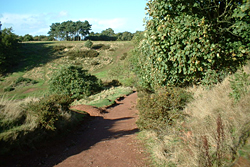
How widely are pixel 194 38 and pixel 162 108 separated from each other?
8.25ft

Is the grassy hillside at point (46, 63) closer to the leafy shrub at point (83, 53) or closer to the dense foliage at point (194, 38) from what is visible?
the leafy shrub at point (83, 53)

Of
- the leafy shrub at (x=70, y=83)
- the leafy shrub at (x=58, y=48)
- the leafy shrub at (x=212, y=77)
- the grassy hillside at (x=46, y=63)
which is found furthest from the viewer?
the leafy shrub at (x=58, y=48)

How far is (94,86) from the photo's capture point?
25203 mm

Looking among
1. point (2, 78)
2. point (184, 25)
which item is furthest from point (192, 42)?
point (2, 78)

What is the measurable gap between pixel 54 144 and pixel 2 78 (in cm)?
4340

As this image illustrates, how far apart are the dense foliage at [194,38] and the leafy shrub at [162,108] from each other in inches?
35.9

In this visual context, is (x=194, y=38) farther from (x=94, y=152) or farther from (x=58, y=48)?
(x=58, y=48)

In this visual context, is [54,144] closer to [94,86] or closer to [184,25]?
[184,25]

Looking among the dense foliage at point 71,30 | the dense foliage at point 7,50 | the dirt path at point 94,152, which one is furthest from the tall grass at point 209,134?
the dense foliage at point 71,30

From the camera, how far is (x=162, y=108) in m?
7.09

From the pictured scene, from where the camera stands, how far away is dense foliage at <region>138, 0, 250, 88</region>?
7125 millimetres

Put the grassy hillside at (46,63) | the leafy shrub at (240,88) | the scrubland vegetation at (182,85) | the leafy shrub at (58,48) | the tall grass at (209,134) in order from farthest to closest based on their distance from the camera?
the leafy shrub at (58,48) → the grassy hillside at (46,63) → the scrubland vegetation at (182,85) → the leafy shrub at (240,88) → the tall grass at (209,134)

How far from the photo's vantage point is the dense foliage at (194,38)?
712 cm

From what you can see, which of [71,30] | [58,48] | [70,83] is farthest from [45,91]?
[71,30]
